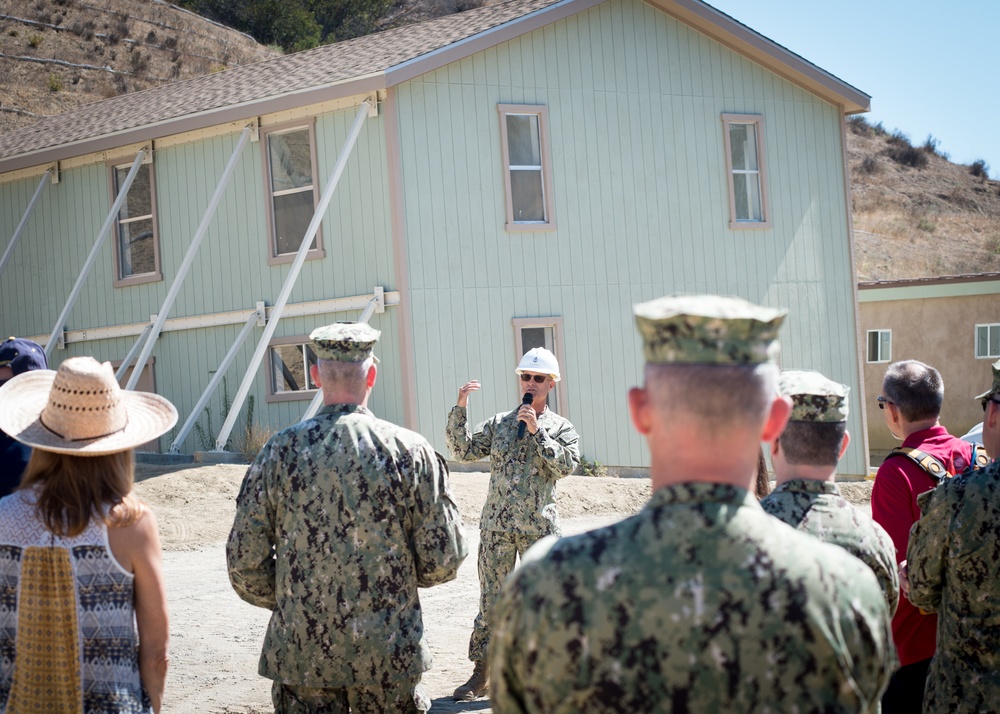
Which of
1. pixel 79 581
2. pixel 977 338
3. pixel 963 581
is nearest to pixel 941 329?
pixel 977 338

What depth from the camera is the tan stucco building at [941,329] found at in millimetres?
28062

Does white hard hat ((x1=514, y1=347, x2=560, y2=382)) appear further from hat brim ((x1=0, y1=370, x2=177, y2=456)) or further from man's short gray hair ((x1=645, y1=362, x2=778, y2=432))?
man's short gray hair ((x1=645, y1=362, x2=778, y2=432))

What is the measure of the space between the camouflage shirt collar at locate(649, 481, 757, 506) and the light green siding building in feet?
47.3

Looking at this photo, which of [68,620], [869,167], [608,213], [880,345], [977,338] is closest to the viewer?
[68,620]

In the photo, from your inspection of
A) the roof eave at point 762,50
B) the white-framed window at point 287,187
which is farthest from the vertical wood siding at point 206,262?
the roof eave at point 762,50

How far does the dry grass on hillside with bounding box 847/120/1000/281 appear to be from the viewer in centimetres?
5109

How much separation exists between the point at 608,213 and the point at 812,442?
1496 centimetres

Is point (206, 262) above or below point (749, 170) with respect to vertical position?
below

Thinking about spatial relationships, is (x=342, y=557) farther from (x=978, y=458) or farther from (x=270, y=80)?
(x=270, y=80)

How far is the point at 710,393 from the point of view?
2.29 meters

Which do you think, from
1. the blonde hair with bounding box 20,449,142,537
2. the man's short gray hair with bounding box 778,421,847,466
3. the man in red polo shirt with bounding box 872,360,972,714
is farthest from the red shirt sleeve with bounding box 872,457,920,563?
the blonde hair with bounding box 20,449,142,537

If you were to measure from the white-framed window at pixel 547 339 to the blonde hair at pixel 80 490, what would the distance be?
14164 mm

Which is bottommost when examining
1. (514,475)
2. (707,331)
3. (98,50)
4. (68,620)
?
(514,475)

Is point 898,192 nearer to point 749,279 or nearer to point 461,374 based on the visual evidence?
point 749,279
